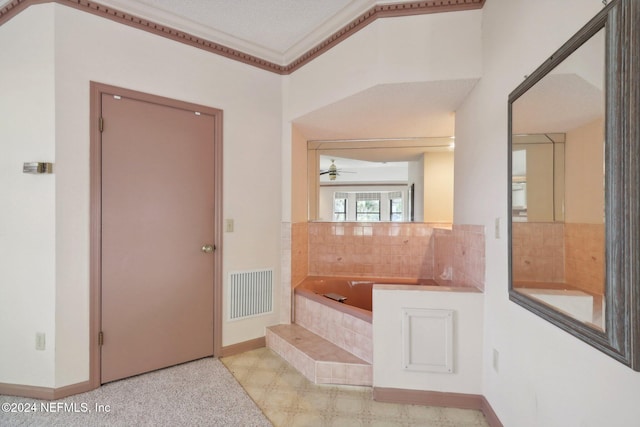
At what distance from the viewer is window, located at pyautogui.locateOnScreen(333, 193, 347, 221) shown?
3.74 meters

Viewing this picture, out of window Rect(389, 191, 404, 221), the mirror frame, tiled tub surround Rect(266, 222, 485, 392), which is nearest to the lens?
the mirror frame

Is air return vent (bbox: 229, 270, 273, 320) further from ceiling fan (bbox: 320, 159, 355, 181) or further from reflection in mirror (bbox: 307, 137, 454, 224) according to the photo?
ceiling fan (bbox: 320, 159, 355, 181)

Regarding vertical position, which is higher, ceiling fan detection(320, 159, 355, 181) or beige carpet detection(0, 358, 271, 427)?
ceiling fan detection(320, 159, 355, 181)

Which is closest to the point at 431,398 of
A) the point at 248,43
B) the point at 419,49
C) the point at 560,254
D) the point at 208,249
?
the point at 560,254

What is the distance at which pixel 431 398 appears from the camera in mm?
2074

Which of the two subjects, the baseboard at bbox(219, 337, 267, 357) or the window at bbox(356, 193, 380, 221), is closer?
the baseboard at bbox(219, 337, 267, 357)

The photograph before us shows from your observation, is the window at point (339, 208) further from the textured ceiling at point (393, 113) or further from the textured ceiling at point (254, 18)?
the textured ceiling at point (254, 18)

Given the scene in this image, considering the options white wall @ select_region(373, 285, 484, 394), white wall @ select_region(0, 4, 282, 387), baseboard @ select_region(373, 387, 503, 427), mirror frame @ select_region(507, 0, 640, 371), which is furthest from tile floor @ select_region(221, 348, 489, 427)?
mirror frame @ select_region(507, 0, 640, 371)

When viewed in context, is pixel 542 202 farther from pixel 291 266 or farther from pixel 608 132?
pixel 291 266

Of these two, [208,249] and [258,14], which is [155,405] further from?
[258,14]

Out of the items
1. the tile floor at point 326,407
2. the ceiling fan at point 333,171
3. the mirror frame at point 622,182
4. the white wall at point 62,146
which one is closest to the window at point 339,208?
the ceiling fan at point 333,171

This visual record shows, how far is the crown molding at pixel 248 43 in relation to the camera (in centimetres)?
204

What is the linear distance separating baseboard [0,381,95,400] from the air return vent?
1.09 meters

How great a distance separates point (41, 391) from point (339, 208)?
2.91 meters
